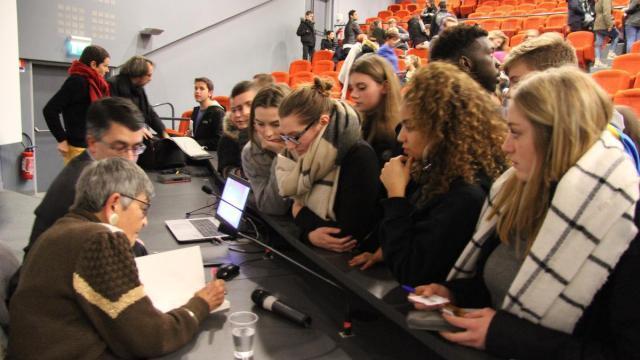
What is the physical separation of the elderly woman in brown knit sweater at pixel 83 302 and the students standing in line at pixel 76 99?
2830 mm

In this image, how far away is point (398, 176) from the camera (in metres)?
1.46

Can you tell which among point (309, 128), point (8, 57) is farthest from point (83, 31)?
point (309, 128)

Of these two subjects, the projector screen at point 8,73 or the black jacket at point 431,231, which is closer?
the black jacket at point 431,231

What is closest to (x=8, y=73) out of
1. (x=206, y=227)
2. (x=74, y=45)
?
(x=74, y=45)

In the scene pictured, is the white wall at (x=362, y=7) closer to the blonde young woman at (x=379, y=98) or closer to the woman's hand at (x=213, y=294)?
the blonde young woman at (x=379, y=98)

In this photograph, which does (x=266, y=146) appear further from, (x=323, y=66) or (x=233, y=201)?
(x=323, y=66)

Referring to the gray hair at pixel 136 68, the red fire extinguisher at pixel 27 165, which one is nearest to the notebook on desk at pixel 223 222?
the gray hair at pixel 136 68

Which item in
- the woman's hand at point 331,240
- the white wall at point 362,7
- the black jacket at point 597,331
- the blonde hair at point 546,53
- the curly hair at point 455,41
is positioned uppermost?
the white wall at point 362,7

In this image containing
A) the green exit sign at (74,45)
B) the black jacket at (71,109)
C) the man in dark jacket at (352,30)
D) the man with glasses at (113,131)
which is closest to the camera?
the man with glasses at (113,131)

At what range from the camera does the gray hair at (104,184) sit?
132 cm

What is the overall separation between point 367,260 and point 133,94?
3477mm

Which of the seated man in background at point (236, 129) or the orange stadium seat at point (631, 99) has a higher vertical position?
the orange stadium seat at point (631, 99)

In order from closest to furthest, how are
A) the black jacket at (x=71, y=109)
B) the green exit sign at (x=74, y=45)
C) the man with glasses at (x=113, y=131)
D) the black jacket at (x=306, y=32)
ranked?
the man with glasses at (x=113, y=131)
the black jacket at (x=71, y=109)
the green exit sign at (x=74, y=45)
the black jacket at (x=306, y=32)

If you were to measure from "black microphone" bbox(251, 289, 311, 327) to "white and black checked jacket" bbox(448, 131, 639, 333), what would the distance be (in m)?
0.74
